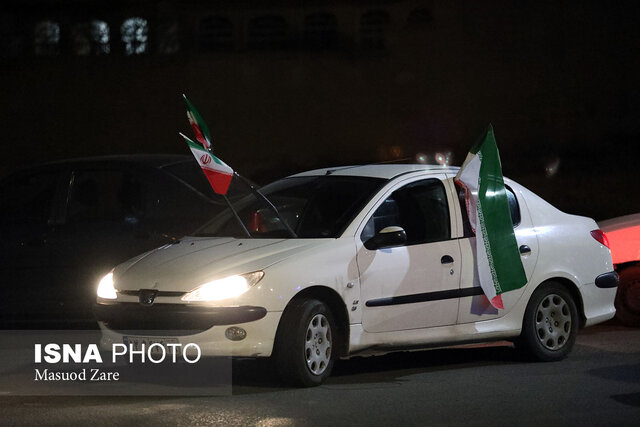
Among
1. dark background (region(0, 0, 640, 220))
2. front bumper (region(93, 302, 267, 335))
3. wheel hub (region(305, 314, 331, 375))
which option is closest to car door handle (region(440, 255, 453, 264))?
wheel hub (region(305, 314, 331, 375))

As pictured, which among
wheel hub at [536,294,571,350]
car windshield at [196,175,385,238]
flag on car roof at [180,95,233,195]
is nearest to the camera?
car windshield at [196,175,385,238]

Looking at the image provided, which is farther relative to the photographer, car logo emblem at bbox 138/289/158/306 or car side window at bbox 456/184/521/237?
car side window at bbox 456/184/521/237

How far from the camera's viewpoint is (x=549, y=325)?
9.48 metres

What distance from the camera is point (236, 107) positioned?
53.8 metres

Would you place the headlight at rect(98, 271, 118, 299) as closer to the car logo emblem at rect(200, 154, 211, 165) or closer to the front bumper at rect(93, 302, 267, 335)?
the front bumper at rect(93, 302, 267, 335)

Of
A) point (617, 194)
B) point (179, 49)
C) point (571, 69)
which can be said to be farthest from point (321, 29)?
point (617, 194)

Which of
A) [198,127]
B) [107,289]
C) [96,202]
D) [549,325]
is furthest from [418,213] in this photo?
[96,202]

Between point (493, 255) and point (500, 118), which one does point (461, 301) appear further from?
point (500, 118)

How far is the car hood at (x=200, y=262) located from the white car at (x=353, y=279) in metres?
0.01

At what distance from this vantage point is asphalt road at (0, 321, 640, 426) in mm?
7070

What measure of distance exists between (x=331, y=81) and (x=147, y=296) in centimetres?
4734

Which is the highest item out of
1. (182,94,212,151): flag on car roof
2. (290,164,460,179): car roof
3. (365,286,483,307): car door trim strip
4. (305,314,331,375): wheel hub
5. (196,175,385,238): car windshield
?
(182,94,212,151): flag on car roof

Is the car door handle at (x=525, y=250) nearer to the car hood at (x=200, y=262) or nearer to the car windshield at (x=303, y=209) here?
the car windshield at (x=303, y=209)

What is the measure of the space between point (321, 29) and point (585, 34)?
12.0 metres
